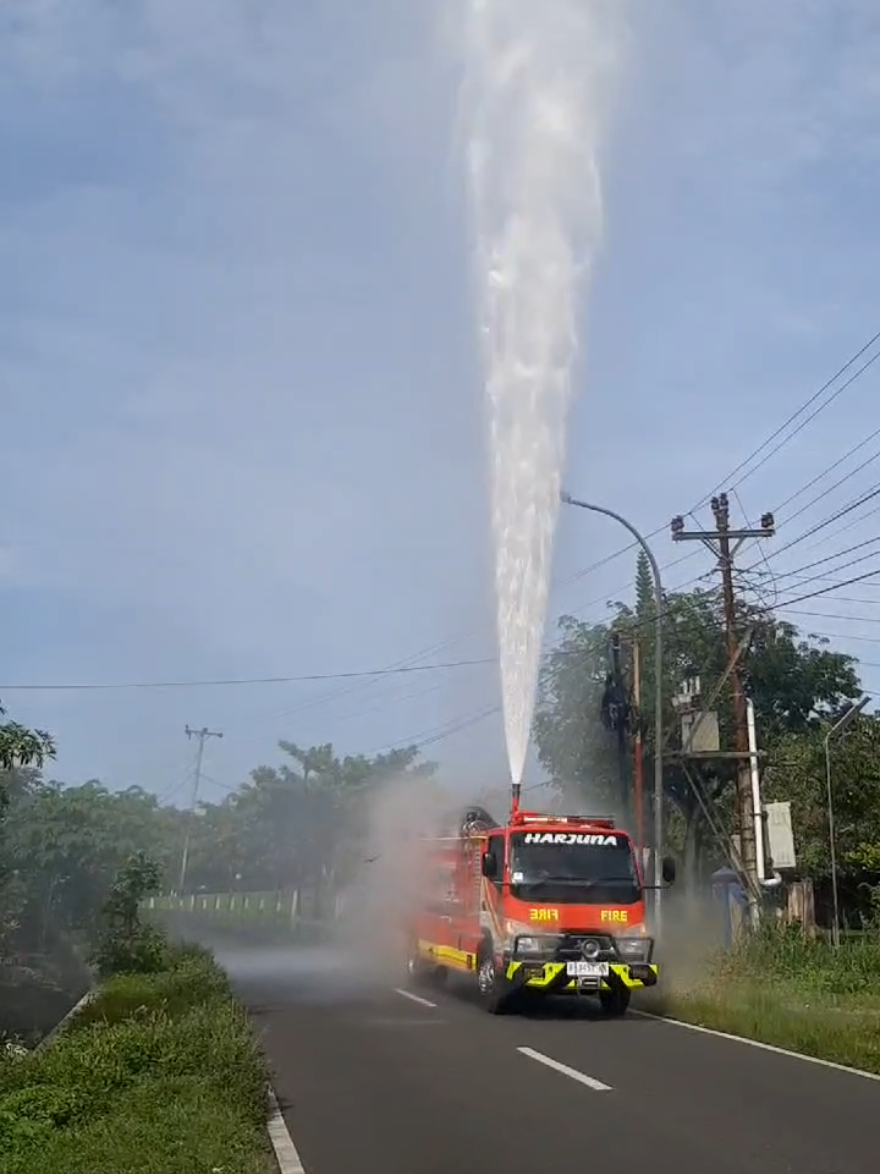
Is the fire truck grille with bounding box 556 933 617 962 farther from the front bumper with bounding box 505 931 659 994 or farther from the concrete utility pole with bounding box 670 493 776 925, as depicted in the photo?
Result: the concrete utility pole with bounding box 670 493 776 925

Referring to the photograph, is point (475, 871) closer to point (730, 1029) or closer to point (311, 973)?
point (730, 1029)

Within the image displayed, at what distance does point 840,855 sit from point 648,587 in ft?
47.7

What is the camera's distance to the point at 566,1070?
13188 millimetres

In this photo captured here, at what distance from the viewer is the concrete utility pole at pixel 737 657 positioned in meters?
27.8

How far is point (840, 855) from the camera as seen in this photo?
112ft

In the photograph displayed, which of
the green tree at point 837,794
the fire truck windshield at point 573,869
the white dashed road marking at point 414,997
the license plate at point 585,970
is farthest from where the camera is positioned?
the green tree at point 837,794

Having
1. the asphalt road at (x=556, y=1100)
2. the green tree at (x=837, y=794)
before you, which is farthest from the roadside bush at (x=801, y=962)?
the green tree at (x=837, y=794)

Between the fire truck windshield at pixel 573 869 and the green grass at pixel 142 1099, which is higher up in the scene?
the fire truck windshield at pixel 573 869

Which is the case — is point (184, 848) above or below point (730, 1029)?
above

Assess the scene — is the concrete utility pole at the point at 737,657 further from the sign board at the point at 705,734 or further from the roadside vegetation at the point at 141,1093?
the roadside vegetation at the point at 141,1093

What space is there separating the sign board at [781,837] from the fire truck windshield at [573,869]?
7.34 m

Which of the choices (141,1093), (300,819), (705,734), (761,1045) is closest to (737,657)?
(705,734)

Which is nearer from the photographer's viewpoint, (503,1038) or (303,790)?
(503,1038)

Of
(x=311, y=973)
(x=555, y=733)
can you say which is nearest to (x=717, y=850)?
(x=555, y=733)
